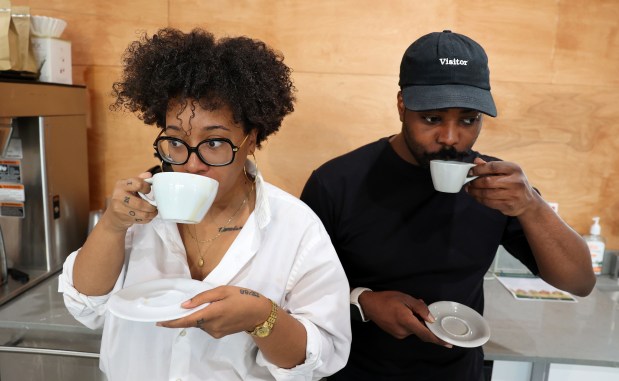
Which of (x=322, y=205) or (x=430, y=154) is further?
(x=322, y=205)

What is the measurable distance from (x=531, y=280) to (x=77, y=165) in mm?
1973

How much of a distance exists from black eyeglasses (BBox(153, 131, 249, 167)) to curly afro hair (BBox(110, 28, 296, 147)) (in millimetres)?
73

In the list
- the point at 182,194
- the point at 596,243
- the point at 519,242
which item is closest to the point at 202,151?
the point at 182,194

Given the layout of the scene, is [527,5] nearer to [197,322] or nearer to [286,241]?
[286,241]

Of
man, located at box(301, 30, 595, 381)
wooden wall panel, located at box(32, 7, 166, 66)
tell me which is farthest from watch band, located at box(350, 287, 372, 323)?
wooden wall panel, located at box(32, 7, 166, 66)

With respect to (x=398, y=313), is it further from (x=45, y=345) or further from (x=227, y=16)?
(x=227, y=16)

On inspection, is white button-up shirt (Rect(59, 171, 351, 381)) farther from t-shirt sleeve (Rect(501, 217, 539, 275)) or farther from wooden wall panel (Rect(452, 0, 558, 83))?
wooden wall panel (Rect(452, 0, 558, 83))

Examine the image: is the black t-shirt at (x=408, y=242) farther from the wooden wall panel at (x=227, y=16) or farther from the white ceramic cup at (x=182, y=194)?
the wooden wall panel at (x=227, y=16)

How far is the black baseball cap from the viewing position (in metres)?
1.05

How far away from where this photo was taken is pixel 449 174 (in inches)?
38.2

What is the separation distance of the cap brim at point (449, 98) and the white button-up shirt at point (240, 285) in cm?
39

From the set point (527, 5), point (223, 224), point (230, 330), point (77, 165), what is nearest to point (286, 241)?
point (223, 224)

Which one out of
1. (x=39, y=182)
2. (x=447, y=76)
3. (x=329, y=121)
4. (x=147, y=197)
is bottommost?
(x=39, y=182)

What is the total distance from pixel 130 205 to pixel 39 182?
40.3 inches
